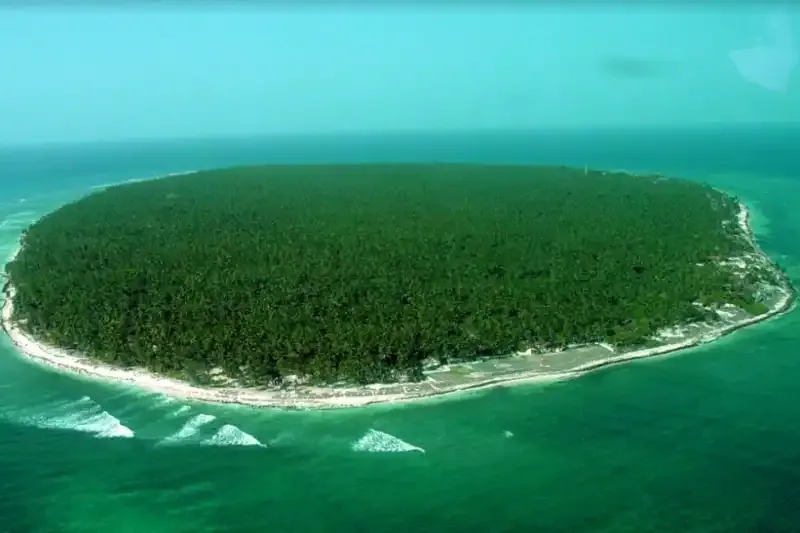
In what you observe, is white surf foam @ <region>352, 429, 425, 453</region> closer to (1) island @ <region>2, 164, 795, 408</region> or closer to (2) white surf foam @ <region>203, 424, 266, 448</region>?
(1) island @ <region>2, 164, 795, 408</region>

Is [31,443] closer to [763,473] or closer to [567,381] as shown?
[567,381]

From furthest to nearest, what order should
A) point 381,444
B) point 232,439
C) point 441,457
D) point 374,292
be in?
point 374,292
point 232,439
point 381,444
point 441,457

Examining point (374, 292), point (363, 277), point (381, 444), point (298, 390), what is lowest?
point (381, 444)

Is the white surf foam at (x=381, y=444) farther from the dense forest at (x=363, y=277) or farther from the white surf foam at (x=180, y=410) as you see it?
the white surf foam at (x=180, y=410)

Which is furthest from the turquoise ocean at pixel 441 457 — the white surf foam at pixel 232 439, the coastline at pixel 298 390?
the coastline at pixel 298 390

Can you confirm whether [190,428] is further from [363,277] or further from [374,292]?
[363,277]

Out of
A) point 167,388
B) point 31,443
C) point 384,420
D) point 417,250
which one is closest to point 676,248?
point 417,250

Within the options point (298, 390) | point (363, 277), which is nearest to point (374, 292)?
point (363, 277)
